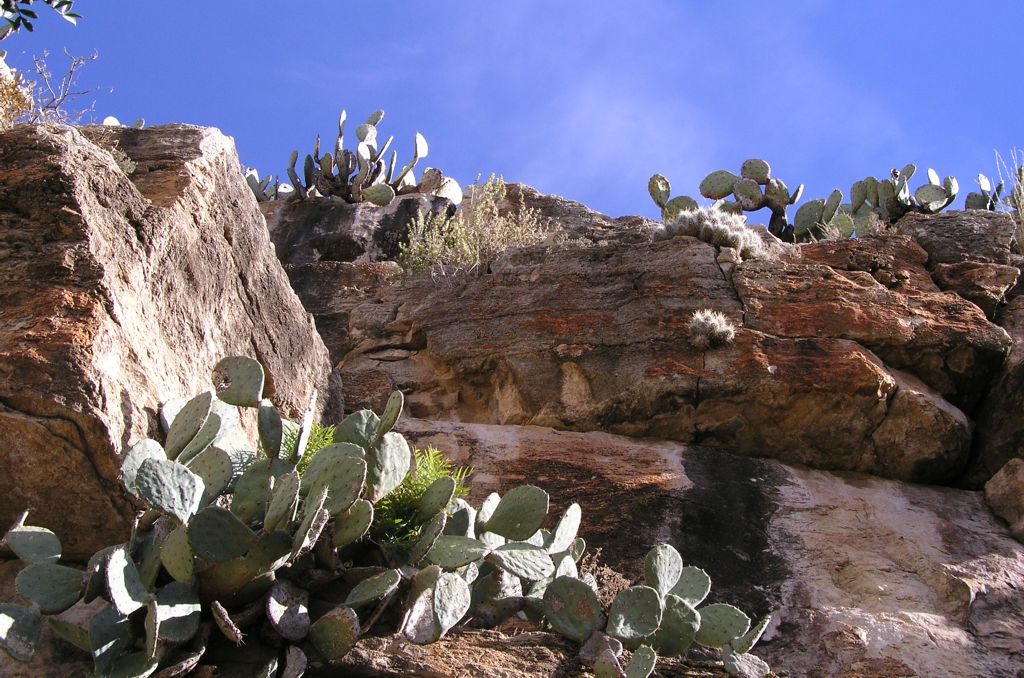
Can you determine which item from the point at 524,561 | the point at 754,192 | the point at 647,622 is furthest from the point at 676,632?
the point at 754,192

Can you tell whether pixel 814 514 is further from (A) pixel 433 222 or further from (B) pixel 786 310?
(A) pixel 433 222

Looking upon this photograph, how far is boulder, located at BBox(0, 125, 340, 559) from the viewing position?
441 cm

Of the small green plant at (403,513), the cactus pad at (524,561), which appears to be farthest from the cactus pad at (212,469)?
the cactus pad at (524,561)

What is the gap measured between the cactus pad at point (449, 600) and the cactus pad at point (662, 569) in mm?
866

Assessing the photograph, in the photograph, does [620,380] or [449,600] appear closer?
[449,600]

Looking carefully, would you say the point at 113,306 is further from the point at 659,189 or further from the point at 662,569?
the point at 659,189

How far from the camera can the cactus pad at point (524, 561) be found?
14.3 feet

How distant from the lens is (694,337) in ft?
25.5

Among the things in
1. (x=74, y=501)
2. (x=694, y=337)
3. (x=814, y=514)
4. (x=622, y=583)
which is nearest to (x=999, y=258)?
(x=694, y=337)

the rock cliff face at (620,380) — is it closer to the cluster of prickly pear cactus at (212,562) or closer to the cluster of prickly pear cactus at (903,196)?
the cluster of prickly pear cactus at (212,562)

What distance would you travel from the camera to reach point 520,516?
4.65 metres

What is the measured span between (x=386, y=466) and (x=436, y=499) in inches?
11.4

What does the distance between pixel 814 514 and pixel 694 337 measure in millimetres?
1594

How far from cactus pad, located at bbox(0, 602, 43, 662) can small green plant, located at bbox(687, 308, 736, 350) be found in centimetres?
496
